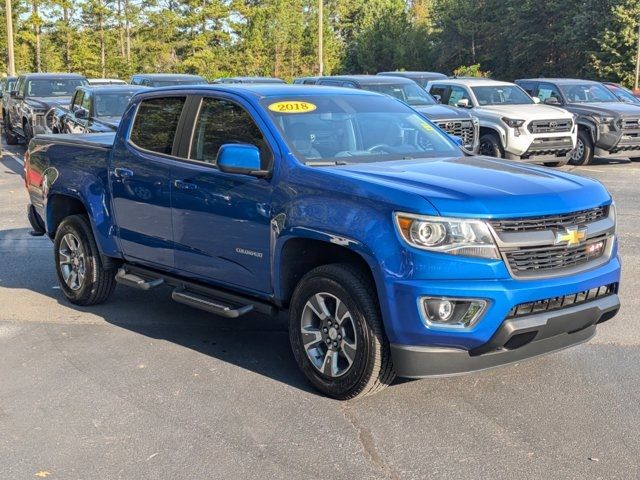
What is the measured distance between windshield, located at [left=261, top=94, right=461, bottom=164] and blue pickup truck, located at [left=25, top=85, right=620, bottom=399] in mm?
14

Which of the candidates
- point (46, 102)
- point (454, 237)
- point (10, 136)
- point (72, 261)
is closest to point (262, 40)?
point (10, 136)

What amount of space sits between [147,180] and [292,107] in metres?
1.31

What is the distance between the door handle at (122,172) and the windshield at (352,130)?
1390 millimetres

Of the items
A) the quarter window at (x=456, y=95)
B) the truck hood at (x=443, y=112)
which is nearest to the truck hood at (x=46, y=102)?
the truck hood at (x=443, y=112)

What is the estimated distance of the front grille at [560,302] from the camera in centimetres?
448

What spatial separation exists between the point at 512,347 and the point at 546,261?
0.51 metres

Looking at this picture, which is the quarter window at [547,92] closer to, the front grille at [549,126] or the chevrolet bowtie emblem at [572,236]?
the front grille at [549,126]

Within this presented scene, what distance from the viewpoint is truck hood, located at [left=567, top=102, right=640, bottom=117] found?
1739cm

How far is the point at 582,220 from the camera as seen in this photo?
4805mm

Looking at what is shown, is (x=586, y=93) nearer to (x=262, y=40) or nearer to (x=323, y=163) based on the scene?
(x=323, y=163)

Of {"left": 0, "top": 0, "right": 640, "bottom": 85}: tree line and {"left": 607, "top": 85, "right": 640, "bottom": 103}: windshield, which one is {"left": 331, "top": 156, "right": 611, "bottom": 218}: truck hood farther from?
{"left": 0, "top": 0, "right": 640, "bottom": 85}: tree line

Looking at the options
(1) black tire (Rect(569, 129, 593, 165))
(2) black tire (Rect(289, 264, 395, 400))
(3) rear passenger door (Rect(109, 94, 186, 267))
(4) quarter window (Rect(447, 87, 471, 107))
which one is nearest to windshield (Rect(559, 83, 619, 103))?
(1) black tire (Rect(569, 129, 593, 165))

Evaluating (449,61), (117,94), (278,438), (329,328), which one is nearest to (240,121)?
(329,328)

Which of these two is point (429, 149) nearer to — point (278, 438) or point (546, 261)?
point (546, 261)
